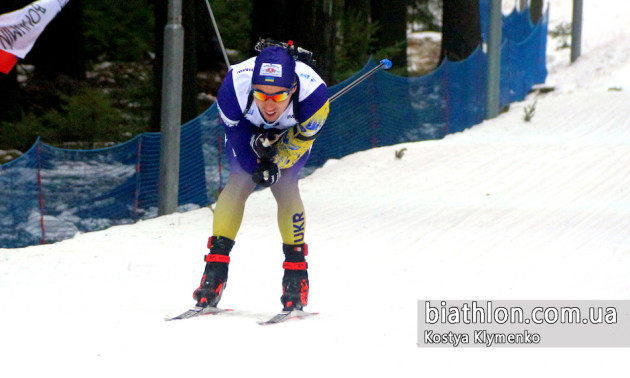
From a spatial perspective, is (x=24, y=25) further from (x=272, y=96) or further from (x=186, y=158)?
(x=272, y=96)

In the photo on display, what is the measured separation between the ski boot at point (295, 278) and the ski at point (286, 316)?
39 mm

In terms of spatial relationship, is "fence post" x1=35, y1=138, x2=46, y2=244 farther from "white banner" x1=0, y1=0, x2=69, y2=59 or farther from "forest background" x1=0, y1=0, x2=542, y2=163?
"forest background" x1=0, y1=0, x2=542, y2=163

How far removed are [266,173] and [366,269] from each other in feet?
8.89

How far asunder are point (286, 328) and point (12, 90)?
41.5 ft

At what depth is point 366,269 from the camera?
25.4 feet

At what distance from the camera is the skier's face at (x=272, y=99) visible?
5.17 metres

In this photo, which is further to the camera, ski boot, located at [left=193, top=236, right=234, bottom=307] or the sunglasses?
ski boot, located at [left=193, top=236, right=234, bottom=307]

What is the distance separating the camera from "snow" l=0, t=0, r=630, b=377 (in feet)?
15.0

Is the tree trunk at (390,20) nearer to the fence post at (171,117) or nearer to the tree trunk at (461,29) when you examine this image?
the tree trunk at (461,29)

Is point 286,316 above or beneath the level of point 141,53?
beneath

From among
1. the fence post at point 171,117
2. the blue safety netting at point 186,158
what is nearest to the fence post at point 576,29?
the blue safety netting at point 186,158

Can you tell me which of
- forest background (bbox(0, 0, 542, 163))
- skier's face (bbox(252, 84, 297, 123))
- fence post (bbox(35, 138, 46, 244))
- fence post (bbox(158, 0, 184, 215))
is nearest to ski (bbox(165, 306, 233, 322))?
skier's face (bbox(252, 84, 297, 123))

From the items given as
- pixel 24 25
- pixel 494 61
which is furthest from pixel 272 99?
pixel 494 61

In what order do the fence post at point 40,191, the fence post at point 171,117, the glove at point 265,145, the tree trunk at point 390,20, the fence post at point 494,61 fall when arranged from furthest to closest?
the tree trunk at point 390,20 < the fence post at point 494,61 < the fence post at point 171,117 < the fence post at point 40,191 < the glove at point 265,145
